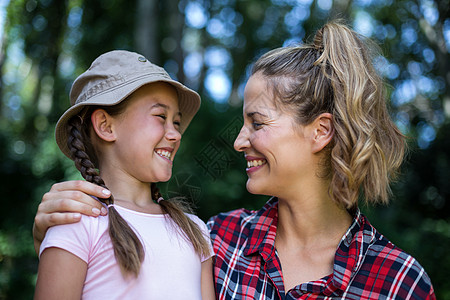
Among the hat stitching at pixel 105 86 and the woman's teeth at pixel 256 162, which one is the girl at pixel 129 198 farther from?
the woman's teeth at pixel 256 162

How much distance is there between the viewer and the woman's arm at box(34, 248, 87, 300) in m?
1.49

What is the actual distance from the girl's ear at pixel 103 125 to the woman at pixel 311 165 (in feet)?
1.10

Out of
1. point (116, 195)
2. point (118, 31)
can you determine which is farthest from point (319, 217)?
point (118, 31)

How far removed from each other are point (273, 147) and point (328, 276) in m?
0.59

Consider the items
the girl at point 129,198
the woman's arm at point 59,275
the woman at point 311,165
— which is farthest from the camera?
the woman at point 311,165

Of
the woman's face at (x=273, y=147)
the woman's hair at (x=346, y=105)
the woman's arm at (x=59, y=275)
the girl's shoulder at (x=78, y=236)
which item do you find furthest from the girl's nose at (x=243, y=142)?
the woman's arm at (x=59, y=275)

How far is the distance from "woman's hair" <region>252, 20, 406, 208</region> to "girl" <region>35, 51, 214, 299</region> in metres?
0.55

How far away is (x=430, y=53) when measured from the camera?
11219 mm

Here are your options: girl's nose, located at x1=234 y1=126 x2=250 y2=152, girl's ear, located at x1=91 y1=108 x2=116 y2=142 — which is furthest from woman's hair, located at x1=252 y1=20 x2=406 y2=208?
girl's ear, located at x1=91 y1=108 x2=116 y2=142

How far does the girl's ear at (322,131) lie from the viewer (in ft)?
6.20

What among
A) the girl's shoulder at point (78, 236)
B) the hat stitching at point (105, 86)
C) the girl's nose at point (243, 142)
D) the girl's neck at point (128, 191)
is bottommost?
the girl's shoulder at point (78, 236)

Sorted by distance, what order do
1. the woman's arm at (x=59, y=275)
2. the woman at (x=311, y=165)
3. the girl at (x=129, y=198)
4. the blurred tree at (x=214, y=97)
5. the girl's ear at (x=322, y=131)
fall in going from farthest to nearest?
the blurred tree at (x=214, y=97) < the girl's ear at (x=322, y=131) < the woman at (x=311, y=165) < the girl at (x=129, y=198) < the woman's arm at (x=59, y=275)

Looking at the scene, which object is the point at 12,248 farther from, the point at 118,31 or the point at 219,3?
the point at 219,3

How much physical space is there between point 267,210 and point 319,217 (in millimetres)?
287
